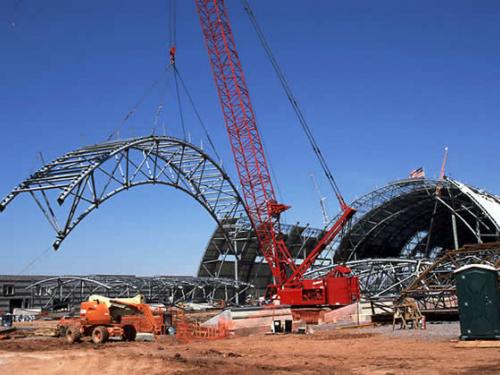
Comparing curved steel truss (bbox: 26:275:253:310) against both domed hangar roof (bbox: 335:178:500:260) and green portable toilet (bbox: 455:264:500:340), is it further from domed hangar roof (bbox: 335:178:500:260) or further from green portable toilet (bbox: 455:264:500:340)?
green portable toilet (bbox: 455:264:500:340)

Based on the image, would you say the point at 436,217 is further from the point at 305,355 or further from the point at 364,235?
the point at 305,355

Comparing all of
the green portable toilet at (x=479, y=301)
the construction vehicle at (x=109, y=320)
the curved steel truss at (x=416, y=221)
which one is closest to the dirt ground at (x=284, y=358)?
the green portable toilet at (x=479, y=301)

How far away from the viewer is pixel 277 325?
37.3 m

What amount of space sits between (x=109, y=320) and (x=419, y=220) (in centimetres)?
6667

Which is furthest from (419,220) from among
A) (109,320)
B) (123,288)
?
(109,320)

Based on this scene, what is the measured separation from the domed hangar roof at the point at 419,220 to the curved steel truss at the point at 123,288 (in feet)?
64.6

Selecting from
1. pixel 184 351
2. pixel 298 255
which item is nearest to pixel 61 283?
pixel 298 255

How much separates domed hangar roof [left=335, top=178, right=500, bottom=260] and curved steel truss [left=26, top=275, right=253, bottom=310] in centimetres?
1968

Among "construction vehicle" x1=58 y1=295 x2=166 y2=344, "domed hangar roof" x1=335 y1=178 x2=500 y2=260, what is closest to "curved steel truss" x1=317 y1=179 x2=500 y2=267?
"domed hangar roof" x1=335 y1=178 x2=500 y2=260

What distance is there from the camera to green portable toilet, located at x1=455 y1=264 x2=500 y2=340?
2018 centimetres

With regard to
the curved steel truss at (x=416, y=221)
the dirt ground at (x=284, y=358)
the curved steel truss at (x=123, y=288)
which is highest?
the curved steel truss at (x=416, y=221)

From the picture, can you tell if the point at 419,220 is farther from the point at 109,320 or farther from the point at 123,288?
the point at 109,320

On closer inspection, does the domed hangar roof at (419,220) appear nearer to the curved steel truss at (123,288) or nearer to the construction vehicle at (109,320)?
the curved steel truss at (123,288)

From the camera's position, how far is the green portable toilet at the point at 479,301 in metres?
20.2
